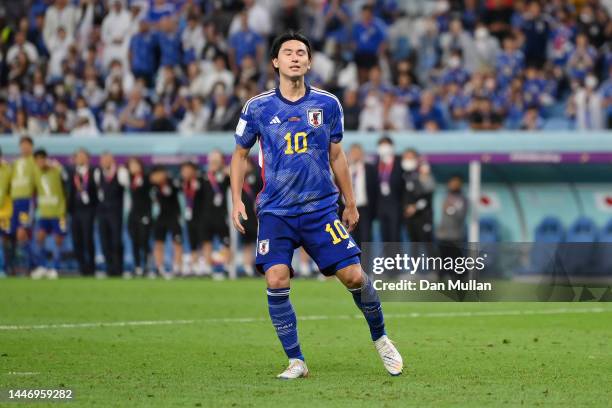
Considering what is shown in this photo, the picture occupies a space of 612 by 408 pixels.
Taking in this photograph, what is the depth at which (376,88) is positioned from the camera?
23125 mm

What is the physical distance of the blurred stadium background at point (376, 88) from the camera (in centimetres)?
2155

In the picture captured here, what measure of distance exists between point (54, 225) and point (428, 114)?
659 cm

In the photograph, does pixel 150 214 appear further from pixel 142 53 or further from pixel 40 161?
pixel 142 53

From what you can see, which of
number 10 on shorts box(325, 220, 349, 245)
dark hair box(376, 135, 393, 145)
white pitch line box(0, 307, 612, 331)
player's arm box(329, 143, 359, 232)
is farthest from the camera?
dark hair box(376, 135, 393, 145)

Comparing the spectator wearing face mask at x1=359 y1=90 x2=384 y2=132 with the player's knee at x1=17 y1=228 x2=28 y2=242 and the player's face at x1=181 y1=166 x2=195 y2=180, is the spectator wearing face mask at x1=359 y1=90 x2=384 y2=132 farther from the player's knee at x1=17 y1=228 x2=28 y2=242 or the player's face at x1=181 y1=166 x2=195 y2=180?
the player's knee at x1=17 y1=228 x2=28 y2=242

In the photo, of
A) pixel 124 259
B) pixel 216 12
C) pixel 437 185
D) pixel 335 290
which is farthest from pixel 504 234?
pixel 216 12

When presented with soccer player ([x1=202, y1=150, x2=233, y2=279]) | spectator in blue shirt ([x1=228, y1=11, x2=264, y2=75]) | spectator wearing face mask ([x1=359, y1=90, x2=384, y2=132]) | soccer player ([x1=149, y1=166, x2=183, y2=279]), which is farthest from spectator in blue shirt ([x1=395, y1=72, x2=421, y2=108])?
soccer player ([x1=149, y1=166, x2=183, y2=279])

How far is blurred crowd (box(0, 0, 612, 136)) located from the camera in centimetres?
2272

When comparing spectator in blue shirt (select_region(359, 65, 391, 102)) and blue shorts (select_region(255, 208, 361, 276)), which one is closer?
blue shorts (select_region(255, 208, 361, 276))

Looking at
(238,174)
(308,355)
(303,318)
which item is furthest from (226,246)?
(238,174)

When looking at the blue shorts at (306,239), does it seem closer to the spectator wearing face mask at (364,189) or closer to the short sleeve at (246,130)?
the short sleeve at (246,130)

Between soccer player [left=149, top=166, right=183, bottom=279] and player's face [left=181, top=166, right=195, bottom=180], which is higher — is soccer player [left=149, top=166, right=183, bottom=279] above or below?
below

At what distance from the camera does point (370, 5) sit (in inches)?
999

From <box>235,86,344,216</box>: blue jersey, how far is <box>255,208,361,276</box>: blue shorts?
2.3 inches
